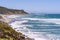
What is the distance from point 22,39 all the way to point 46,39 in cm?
788

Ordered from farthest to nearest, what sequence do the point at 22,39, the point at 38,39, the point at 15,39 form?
the point at 38,39 → the point at 22,39 → the point at 15,39

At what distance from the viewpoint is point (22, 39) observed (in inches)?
630

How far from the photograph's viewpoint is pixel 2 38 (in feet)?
45.8

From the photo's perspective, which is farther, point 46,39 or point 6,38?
point 46,39

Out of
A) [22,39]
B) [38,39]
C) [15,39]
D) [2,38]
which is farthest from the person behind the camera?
[38,39]

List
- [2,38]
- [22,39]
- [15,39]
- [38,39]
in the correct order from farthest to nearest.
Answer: [38,39], [22,39], [15,39], [2,38]

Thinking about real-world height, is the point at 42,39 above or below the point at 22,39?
below

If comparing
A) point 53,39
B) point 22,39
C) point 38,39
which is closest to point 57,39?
point 53,39

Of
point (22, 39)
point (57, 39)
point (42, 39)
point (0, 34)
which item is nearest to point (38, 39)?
point (42, 39)

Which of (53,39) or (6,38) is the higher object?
(6,38)

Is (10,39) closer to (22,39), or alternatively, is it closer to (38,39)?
(22,39)

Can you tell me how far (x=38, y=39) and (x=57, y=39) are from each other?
2290 millimetres

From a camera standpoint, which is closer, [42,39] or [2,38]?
[2,38]

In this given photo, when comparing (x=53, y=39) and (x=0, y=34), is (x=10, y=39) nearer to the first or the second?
(x=0, y=34)
